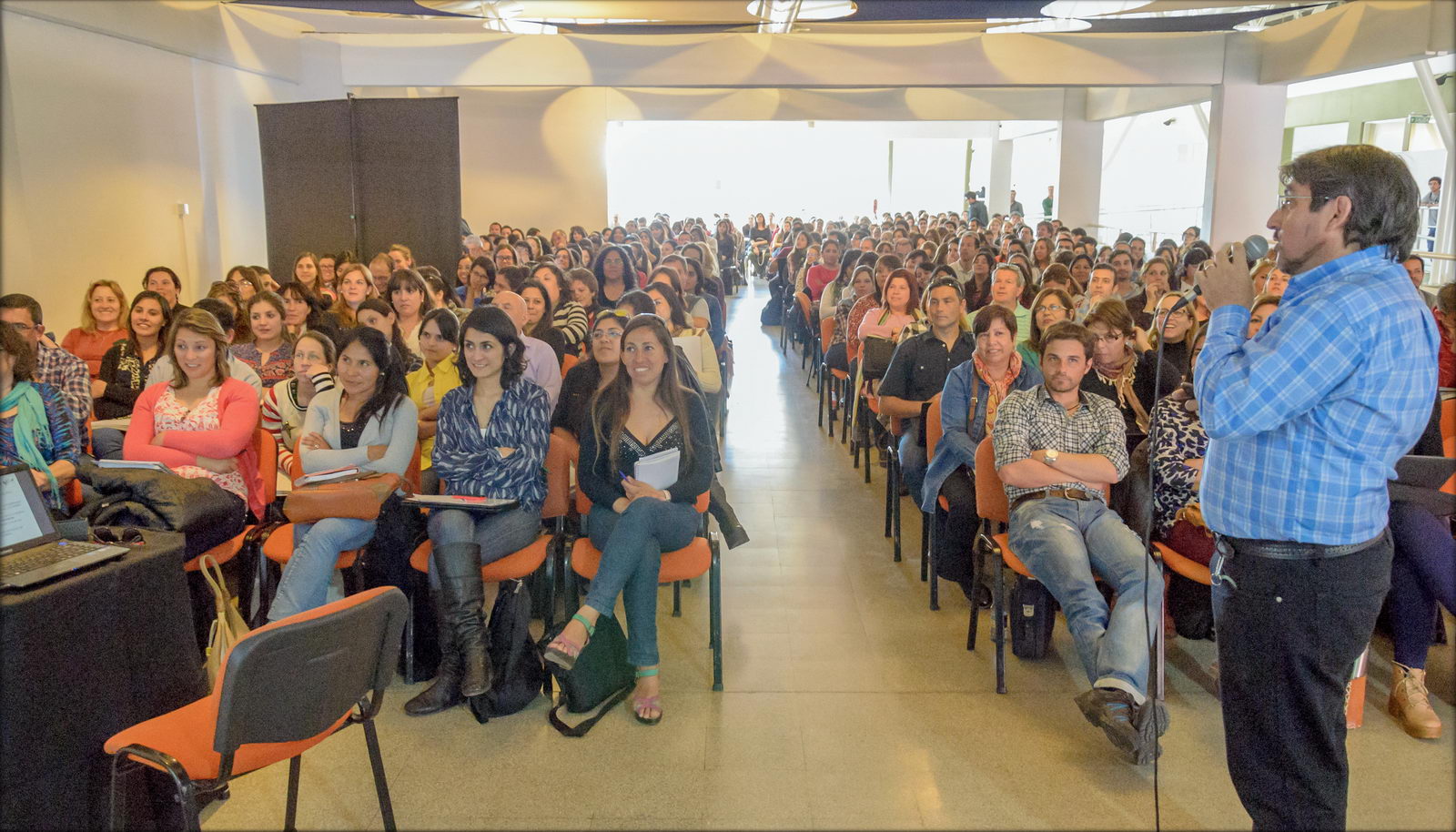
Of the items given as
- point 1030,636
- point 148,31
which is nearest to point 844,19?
point 148,31

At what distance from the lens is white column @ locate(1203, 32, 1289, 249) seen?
11844 millimetres

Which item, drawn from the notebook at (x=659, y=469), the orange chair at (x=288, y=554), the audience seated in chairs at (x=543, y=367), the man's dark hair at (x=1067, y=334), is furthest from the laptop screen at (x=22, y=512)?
the man's dark hair at (x=1067, y=334)

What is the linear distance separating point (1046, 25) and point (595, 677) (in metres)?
9.68

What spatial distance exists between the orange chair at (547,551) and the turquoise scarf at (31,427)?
1223mm

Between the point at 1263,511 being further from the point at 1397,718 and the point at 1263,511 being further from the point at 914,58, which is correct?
the point at 914,58

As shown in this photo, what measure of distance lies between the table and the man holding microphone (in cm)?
249

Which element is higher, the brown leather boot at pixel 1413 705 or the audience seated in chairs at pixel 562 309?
the audience seated in chairs at pixel 562 309

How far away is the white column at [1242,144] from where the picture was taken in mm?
11844

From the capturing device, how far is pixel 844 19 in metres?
10.3

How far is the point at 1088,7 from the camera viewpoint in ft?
28.8

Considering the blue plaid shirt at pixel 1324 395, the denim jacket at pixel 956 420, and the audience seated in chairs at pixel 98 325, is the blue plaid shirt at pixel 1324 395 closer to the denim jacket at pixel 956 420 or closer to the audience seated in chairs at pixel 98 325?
the denim jacket at pixel 956 420

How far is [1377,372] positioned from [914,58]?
431 inches

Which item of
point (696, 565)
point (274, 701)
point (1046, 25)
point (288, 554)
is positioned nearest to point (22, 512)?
point (274, 701)

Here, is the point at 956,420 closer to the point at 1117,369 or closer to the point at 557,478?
the point at 1117,369
